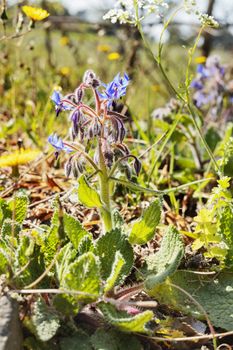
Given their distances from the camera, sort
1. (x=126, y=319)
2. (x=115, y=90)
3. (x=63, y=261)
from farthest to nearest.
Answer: (x=115, y=90) → (x=63, y=261) → (x=126, y=319)

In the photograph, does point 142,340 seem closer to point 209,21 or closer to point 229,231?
point 229,231

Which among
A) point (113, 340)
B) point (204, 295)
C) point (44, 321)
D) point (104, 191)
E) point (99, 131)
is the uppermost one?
point (99, 131)

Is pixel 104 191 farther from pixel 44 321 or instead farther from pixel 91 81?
pixel 44 321

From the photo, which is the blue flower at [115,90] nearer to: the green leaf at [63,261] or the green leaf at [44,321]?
the green leaf at [63,261]

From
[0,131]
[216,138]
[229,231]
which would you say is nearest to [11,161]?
[229,231]

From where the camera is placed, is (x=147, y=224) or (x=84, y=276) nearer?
(x=84, y=276)

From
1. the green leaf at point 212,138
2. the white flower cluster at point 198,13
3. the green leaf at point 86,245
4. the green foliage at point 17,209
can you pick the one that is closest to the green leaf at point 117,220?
the green leaf at point 86,245

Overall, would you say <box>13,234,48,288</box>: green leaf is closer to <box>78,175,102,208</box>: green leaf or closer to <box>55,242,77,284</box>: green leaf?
<box>55,242,77,284</box>: green leaf

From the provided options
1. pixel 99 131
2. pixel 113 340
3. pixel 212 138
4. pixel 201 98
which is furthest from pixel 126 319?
pixel 201 98
